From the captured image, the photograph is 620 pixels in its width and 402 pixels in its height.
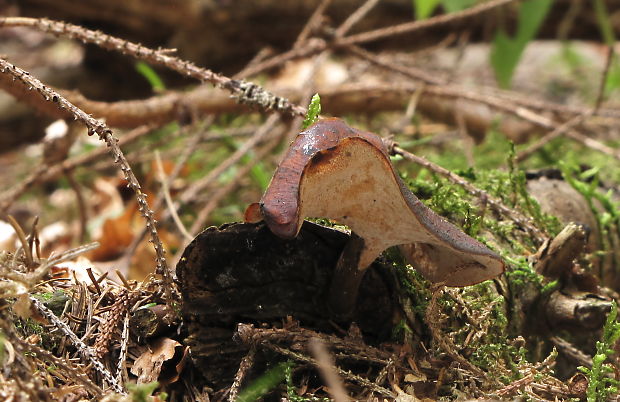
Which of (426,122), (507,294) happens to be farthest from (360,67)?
(507,294)

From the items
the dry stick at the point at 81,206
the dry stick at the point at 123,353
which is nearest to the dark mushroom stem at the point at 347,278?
the dry stick at the point at 123,353

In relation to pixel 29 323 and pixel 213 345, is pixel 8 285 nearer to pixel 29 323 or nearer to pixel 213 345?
pixel 29 323

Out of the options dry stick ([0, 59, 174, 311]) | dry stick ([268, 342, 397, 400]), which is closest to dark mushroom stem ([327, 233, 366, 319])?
dry stick ([268, 342, 397, 400])

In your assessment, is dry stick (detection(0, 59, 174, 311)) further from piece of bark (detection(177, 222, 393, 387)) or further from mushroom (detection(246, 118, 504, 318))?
mushroom (detection(246, 118, 504, 318))

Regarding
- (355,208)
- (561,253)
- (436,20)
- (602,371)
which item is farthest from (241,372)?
(436,20)

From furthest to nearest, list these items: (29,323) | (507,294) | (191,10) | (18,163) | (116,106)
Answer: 1. (18,163)
2. (191,10)
3. (116,106)
4. (507,294)
5. (29,323)
